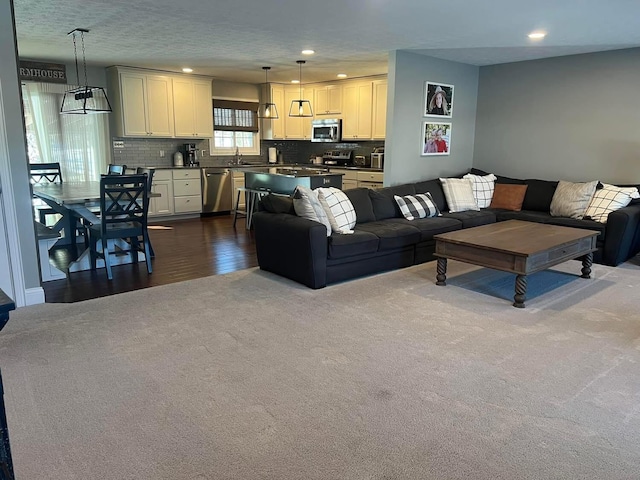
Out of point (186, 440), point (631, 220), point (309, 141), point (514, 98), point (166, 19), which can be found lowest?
point (186, 440)

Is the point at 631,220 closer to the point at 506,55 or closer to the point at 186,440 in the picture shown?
the point at 506,55

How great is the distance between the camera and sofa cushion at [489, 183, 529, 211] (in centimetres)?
635

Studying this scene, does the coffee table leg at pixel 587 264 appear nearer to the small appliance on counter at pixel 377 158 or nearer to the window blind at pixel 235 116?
the small appliance on counter at pixel 377 158

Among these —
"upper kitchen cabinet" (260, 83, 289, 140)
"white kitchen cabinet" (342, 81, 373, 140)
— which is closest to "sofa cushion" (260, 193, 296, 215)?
"white kitchen cabinet" (342, 81, 373, 140)

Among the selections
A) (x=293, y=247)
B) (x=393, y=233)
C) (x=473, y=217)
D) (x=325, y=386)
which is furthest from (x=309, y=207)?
(x=473, y=217)

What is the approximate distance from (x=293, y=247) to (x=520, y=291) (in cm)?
199

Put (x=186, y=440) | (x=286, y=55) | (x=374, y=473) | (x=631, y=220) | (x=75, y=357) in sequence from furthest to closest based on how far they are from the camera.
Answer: (x=286, y=55), (x=631, y=220), (x=75, y=357), (x=186, y=440), (x=374, y=473)

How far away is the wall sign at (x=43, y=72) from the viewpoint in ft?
21.9

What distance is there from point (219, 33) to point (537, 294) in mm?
4057

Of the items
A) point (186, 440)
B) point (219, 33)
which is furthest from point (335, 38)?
point (186, 440)

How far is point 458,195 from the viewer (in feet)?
20.2

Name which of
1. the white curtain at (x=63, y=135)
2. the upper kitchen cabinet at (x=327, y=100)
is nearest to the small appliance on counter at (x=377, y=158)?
the upper kitchen cabinet at (x=327, y=100)

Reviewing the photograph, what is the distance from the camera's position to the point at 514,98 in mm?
6848

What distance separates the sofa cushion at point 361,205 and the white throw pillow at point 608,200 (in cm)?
253
